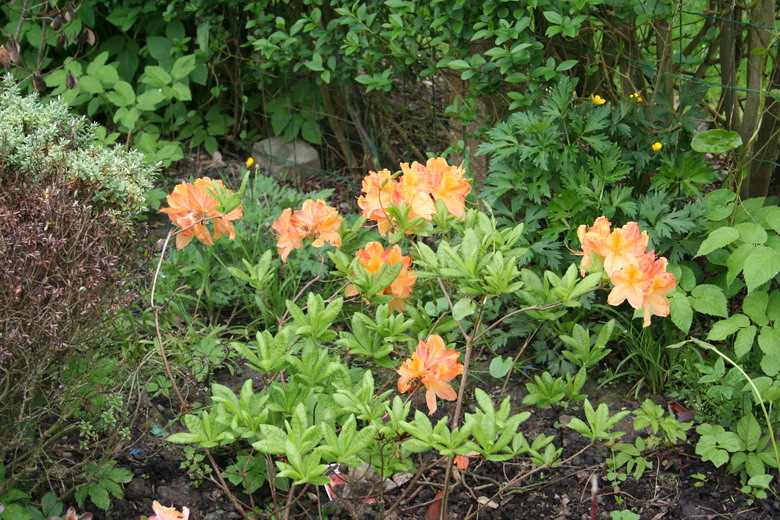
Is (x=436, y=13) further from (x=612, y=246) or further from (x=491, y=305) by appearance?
(x=612, y=246)

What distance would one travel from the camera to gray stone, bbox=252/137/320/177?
4.69 meters

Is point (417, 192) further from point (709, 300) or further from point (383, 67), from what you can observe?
point (383, 67)

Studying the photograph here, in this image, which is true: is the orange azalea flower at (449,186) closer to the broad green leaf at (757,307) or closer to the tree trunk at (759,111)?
the broad green leaf at (757,307)

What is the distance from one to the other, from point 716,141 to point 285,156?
2.65 m

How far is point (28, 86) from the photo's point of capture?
15.1ft

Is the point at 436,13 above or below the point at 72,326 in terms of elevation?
above

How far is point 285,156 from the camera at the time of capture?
4762mm

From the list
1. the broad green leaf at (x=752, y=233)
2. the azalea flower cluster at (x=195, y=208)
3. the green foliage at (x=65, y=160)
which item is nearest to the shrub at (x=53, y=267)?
the green foliage at (x=65, y=160)

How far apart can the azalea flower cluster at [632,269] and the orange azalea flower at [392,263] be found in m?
0.49

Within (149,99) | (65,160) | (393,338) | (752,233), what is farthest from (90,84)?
(752,233)

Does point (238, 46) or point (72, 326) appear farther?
point (238, 46)

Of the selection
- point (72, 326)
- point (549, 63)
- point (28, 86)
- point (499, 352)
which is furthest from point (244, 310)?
point (28, 86)

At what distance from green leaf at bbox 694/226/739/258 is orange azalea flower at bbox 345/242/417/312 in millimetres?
984

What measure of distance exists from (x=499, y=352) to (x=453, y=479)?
738 millimetres
